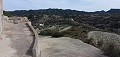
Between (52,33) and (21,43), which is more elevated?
(21,43)

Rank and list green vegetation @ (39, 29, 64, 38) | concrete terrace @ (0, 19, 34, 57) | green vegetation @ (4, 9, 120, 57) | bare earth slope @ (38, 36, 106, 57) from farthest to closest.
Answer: green vegetation @ (39, 29, 64, 38), green vegetation @ (4, 9, 120, 57), bare earth slope @ (38, 36, 106, 57), concrete terrace @ (0, 19, 34, 57)

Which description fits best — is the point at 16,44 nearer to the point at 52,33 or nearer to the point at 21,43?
the point at 21,43

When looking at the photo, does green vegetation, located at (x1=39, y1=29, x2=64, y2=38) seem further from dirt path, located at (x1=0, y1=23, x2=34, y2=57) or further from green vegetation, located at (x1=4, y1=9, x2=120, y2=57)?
dirt path, located at (x1=0, y1=23, x2=34, y2=57)

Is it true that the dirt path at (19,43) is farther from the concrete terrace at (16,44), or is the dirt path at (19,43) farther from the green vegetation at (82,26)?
the green vegetation at (82,26)

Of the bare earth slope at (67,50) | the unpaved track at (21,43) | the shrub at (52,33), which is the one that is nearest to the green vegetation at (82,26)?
the shrub at (52,33)

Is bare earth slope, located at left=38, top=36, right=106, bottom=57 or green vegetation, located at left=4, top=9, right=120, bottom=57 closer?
bare earth slope, located at left=38, top=36, right=106, bottom=57

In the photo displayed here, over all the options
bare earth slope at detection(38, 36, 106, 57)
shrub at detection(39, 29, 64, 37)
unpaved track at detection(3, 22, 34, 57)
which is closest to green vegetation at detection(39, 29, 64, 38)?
shrub at detection(39, 29, 64, 37)

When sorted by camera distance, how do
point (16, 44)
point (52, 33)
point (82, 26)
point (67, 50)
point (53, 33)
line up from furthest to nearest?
point (82, 26) < point (52, 33) < point (53, 33) < point (67, 50) < point (16, 44)

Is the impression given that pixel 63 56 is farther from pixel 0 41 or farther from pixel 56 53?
pixel 0 41

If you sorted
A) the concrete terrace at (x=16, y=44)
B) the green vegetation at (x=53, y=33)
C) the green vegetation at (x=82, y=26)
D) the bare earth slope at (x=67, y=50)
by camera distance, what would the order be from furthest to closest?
the green vegetation at (x=53, y=33), the green vegetation at (x=82, y=26), the bare earth slope at (x=67, y=50), the concrete terrace at (x=16, y=44)

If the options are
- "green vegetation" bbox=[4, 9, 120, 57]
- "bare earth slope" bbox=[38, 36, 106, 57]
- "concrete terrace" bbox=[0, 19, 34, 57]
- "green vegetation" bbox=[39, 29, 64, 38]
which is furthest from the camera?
"green vegetation" bbox=[39, 29, 64, 38]

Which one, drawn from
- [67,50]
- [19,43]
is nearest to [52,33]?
[67,50]

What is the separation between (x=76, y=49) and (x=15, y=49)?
206 inches

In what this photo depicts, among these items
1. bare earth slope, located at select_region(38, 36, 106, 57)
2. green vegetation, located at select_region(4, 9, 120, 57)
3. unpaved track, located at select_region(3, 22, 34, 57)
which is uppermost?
unpaved track, located at select_region(3, 22, 34, 57)
